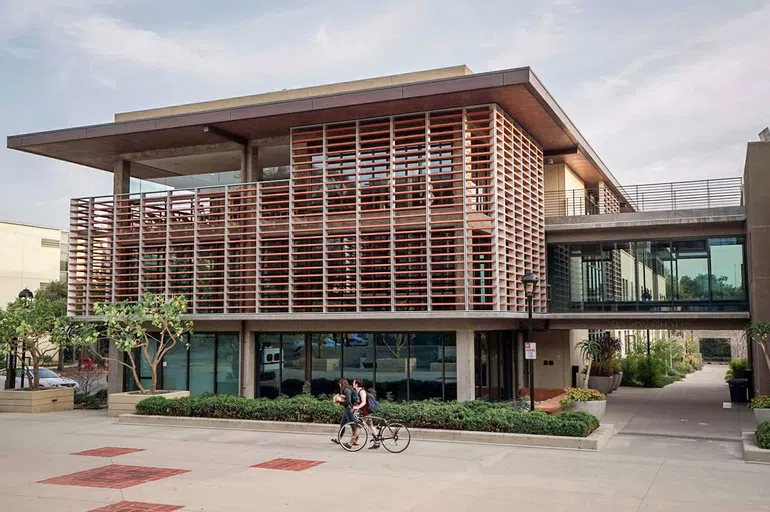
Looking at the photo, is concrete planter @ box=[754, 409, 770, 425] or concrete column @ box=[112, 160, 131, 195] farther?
concrete column @ box=[112, 160, 131, 195]

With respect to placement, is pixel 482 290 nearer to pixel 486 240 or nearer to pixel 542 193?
pixel 486 240

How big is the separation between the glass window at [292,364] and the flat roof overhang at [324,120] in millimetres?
7150

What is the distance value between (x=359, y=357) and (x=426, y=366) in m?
2.38

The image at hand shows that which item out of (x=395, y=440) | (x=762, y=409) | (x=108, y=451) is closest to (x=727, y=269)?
(x=762, y=409)

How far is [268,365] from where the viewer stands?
27062 mm

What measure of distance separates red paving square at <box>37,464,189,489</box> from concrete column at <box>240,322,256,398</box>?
11423mm

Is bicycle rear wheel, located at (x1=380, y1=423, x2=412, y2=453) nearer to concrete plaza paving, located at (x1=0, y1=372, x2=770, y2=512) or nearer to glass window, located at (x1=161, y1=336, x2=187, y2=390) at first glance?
concrete plaza paving, located at (x1=0, y1=372, x2=770, y2=512)

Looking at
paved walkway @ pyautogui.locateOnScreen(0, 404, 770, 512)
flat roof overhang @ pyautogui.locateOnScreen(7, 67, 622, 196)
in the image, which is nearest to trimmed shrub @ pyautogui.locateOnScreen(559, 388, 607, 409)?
paved walkway @ pyautogui.locateOnScreen(0, 404, 770, 512)

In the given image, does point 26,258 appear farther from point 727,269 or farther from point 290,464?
point 290,464

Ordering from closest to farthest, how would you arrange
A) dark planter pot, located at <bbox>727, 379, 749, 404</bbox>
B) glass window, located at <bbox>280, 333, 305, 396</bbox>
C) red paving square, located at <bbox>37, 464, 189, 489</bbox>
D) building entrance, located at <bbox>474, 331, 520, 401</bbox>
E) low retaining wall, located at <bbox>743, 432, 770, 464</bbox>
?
1. red paving square, located at <bbox>37, 464, 189, 489</bbox>
2. low retaining wall, located at <bbox>743, 432, 770, 464</bbox>
3. building entrance, located at <bbox>474, 331, 520, 401</bbox>
4. glass window, located at <bbox>280, 333, 305, 396</bbox>
5. dark planter pot, located at <bbox>727, 379, 749, 404</bbox>

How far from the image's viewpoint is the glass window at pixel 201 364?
91.3 ft

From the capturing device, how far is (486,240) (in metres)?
24.2

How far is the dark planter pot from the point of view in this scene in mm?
28812

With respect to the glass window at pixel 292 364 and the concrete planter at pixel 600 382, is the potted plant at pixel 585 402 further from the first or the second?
the concrete planter at pixel 600 382
